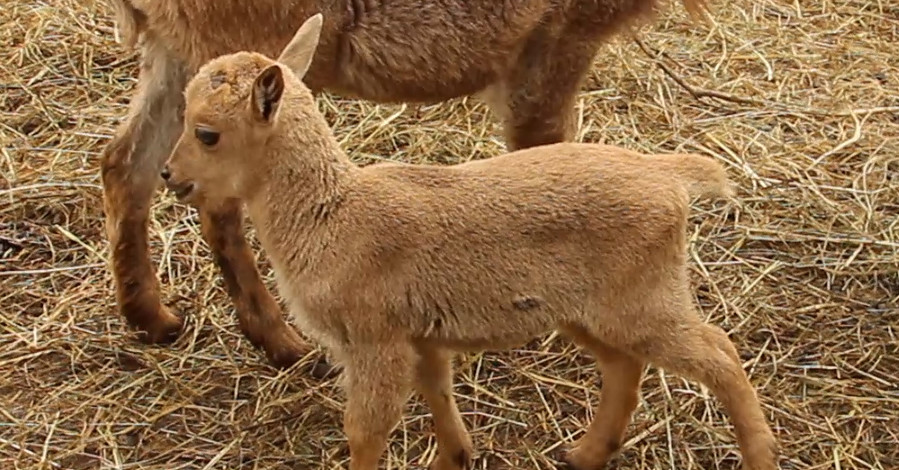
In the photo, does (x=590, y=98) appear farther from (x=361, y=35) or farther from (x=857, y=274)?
(x=361, y=35)

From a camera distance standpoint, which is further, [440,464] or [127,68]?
[127,68]

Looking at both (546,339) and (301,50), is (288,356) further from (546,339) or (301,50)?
(301,50)

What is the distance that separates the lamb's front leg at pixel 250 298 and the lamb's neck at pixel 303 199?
3.19 ft

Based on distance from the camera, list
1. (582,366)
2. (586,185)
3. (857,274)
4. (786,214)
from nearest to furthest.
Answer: (586,185) < (582,366) < (857,274) < (786,214)

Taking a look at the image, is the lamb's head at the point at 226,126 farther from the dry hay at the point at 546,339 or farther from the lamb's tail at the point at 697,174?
the dry hay at the point at 546,339

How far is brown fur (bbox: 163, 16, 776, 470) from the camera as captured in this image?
9.44ft

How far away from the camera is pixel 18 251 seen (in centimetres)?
463

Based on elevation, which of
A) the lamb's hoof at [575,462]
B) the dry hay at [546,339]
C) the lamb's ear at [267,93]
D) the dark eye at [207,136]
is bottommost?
the dry hay at [546,339]

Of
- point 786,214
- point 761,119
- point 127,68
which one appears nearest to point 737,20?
point 761,119

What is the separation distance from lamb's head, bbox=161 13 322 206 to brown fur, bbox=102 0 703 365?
2.41ft

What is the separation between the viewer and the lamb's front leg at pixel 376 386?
9.64 feet

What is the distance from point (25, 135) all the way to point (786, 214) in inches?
127

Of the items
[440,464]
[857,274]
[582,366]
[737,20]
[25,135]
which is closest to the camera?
[440,464]

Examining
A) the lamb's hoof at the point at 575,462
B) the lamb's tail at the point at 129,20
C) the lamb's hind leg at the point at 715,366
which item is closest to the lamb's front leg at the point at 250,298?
the lamb's tail at the point at 129,20
